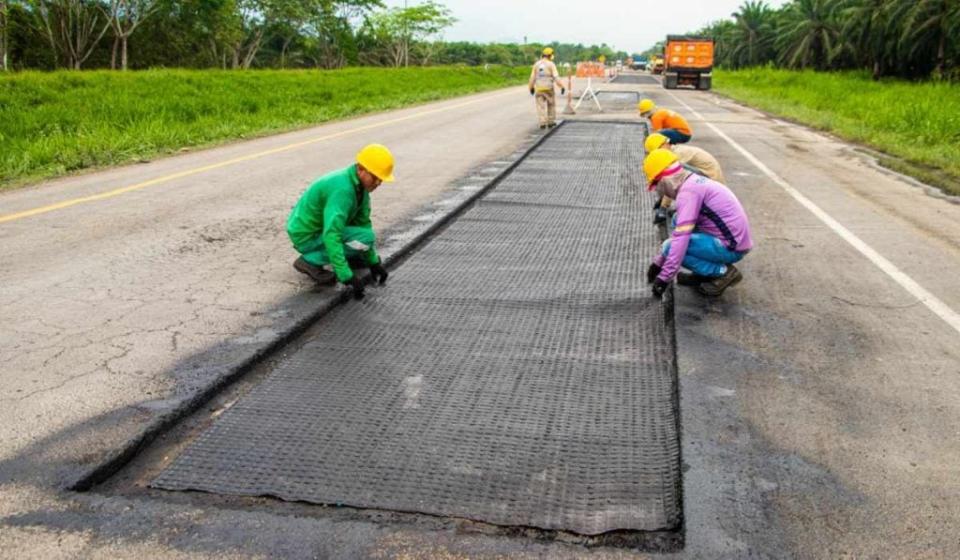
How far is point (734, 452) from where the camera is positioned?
305 centimetres

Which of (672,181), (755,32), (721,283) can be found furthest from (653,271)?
(755,32)

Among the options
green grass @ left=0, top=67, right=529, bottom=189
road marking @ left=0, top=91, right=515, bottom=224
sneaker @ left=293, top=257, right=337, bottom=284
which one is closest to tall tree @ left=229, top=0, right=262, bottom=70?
green grass @ left=0, top=67, right=529, bottom=189

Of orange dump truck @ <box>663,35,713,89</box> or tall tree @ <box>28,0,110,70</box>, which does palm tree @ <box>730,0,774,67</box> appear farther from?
tall tree @ <box>28,0,110,70</box>

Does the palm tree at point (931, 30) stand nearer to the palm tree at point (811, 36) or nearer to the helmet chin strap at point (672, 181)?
the palm tree at point (811, 36)

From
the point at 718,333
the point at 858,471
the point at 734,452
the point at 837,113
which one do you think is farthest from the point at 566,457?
the point at 837,113

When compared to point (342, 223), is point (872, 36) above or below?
above

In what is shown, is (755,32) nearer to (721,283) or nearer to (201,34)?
(201,34)

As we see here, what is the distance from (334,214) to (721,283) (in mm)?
2511

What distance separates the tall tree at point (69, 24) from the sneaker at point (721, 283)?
33955 mm

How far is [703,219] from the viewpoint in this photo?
16.4 feet

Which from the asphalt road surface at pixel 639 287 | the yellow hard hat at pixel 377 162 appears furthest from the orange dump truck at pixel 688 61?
the yellow hard hat at pixel 377 162

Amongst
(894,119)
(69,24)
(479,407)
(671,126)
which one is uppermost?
(69,24)

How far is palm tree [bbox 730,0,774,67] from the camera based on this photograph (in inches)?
2575

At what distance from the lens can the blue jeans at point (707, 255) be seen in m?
4.93
